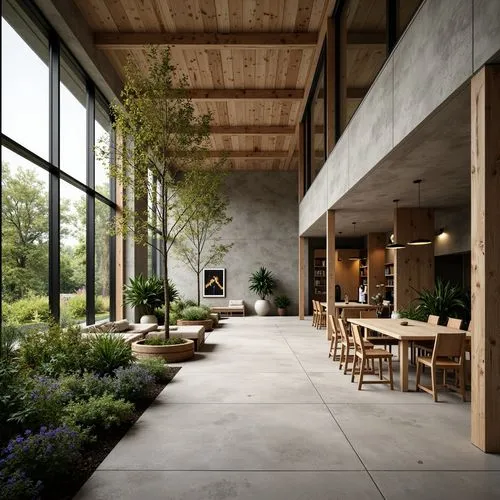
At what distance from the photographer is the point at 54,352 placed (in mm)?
5590

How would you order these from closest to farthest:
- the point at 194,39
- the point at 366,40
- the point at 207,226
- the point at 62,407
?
the point at 62,407 < the point at 366,40 < the point at 194,39 < the point at 207,226

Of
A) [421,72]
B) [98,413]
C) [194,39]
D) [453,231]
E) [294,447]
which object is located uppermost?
[194,39]

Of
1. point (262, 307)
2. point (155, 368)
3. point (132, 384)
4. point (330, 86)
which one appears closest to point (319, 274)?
point (262, 307)

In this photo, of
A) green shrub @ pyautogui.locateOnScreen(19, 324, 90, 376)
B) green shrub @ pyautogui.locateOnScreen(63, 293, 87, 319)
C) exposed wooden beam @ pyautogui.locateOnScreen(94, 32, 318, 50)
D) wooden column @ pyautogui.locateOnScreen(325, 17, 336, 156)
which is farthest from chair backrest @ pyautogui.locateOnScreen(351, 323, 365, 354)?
exposed wooden beam @ pyautogui.locateOnScreen(94, 32, 318, 50)

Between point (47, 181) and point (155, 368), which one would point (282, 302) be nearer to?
point (47, 181)

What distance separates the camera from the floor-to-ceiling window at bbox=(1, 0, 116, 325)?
607 cm

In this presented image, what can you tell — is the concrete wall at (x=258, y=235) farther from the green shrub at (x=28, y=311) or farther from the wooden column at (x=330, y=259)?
the green shrub at (x=28, y=311)

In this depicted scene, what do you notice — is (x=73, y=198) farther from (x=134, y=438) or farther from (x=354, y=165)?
(x=134, y=438)

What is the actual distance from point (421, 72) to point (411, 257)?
600 cm

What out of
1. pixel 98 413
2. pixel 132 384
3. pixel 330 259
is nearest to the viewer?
pixel 98 413

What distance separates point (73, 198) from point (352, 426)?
6650mm

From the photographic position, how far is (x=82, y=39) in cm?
812

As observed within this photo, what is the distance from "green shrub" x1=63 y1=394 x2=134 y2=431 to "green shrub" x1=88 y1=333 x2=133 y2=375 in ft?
3.92

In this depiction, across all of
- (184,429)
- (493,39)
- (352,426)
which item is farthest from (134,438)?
(493,39)
